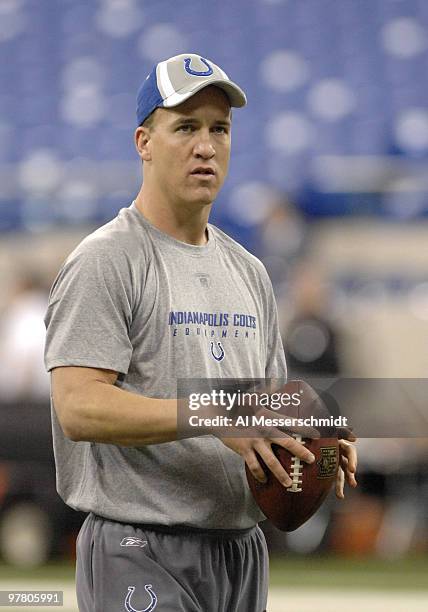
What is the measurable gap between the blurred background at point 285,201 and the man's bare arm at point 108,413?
3662 millimetres

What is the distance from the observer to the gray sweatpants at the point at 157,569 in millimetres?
Answer: 2662

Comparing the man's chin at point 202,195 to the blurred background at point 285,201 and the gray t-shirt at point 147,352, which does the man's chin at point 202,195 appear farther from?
the blurred background at point 285,201

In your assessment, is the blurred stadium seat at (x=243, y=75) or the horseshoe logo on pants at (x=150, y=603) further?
the blurred stadium seat at (x=243, y=75)

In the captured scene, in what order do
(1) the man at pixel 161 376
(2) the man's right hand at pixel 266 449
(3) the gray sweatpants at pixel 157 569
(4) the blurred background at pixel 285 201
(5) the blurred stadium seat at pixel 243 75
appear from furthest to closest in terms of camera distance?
(5) the blurred stadium seat at pixel 243 75, (4) the blurred background at pixel 285 201, (3) the gray sweatpants at pixel 157 569, (1) the man at pixel 161 376, (2) the man's right hand at pixel 266 449

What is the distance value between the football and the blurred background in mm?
3344

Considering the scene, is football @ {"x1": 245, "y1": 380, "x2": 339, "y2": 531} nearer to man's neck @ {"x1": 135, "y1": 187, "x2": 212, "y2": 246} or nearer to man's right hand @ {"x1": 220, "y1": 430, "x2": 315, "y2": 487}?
man's right hand @ {"x1": 220, "y1": 430, "x2": 315, "y2": 487}

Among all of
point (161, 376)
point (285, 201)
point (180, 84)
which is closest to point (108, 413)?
point (161, 376)

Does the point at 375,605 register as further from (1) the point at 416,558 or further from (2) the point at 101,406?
(2) the point at 101,406

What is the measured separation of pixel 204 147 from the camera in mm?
2779

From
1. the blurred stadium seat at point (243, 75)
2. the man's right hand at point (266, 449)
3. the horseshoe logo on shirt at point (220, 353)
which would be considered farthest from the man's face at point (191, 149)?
the blurred stadium seat at point (243, 75)

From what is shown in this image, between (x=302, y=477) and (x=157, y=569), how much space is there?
0.42m

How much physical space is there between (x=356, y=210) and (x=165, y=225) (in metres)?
5.80

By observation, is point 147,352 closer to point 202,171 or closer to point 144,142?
point 202,171

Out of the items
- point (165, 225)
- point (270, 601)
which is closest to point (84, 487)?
point (165, 225)
